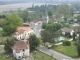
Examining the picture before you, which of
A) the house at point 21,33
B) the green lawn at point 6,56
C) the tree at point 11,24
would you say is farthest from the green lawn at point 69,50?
the tree at point 11,24

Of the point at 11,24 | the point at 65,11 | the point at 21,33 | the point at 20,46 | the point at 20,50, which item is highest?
the point at 65,11

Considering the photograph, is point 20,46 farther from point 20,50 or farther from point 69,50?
point 69,50

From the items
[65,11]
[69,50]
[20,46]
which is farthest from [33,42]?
[65,11]

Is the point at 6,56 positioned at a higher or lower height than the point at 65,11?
lower

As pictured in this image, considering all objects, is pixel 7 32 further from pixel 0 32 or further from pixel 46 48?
pixel 46 48

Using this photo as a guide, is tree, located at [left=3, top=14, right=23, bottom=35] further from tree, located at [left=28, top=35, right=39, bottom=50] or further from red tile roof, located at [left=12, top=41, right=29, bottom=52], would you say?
red tile roof, located at [left=12, top=41, right=29, bottom=52]

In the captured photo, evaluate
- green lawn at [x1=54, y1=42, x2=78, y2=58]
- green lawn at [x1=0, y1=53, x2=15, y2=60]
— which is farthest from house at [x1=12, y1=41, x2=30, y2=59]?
green lawn at [x1=54, y1=42, x2=78, y2=58]

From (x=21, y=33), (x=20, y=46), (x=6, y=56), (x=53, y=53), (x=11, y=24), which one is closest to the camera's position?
(x=6, y=56)

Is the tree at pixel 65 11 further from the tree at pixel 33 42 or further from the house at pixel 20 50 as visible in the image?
the house at pixel 20 50

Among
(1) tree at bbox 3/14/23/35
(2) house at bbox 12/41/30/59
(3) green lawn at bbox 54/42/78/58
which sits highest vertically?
(1) tree at bbox 3/14/23/35

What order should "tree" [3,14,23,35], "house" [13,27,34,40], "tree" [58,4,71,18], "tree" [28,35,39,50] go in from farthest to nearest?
"tree" [58,4,71,18]
"tree" [3,14,23,35]
"house" [13,27,34,40]
"tree" [28,35,39,50]
